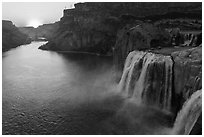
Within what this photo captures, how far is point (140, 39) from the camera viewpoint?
140 ft

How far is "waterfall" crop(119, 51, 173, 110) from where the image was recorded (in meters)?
28.8

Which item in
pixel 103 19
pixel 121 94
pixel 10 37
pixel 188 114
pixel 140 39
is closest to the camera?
pixel 188 114

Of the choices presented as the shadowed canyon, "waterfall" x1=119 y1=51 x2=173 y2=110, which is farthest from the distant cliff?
"waterfall" x1=119 y1=51 x2=173 y2=110

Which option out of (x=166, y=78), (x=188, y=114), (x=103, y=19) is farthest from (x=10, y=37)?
(x=188, y=114)

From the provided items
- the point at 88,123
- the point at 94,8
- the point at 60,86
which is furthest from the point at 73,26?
the point at 88,123

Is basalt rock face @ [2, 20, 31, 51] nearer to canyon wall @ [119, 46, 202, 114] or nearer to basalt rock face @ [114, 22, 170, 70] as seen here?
basalt rock face @ [114, 22, 170, 70]

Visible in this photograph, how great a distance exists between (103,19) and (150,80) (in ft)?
222

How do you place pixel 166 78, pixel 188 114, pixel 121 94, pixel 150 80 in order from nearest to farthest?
1. pixel 188 114
2. pixel 166 78
3. pixel 150 80
4. pixel 121 94

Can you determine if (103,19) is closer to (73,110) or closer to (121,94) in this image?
(121,94)

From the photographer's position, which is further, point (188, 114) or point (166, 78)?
point (166, 78)

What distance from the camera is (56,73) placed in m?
53.6

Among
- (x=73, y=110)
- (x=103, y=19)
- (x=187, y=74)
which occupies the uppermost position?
(x=103, y=19)

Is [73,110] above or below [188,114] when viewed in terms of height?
below

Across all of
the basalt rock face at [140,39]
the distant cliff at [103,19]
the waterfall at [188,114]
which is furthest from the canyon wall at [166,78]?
the distant cliff at [103,19]
